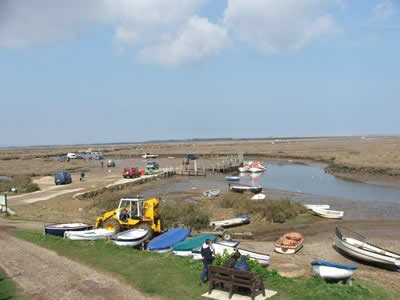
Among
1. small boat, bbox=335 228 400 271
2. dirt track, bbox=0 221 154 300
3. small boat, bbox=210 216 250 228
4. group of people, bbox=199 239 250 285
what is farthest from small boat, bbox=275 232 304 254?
dirt track, bbox=0 221 154 300

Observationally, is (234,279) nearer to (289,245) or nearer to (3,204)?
(289,245)

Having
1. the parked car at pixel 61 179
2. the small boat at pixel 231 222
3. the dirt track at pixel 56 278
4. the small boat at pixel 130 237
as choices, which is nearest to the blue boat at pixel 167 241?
the small boat at pixel 130 237

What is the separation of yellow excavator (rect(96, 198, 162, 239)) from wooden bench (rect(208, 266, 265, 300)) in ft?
30.3

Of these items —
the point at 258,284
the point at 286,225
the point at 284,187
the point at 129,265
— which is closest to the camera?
the point at 258,284

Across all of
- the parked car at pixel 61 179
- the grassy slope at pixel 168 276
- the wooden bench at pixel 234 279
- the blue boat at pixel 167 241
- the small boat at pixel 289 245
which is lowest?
the small boat at pixel 289 245

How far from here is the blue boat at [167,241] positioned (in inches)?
723

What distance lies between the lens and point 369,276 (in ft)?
56.4

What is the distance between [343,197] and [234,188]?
36.9 ft

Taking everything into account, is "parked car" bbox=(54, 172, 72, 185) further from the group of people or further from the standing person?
the standing person

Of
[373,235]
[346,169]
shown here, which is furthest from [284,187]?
[373,235]

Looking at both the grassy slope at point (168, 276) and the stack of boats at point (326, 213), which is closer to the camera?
the grassy slope at point (168, 276)

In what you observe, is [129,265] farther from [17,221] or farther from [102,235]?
[17,221]

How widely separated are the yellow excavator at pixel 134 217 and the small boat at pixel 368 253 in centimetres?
929

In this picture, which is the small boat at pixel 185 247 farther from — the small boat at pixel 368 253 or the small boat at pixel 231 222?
the small boat at pixel 231 222
